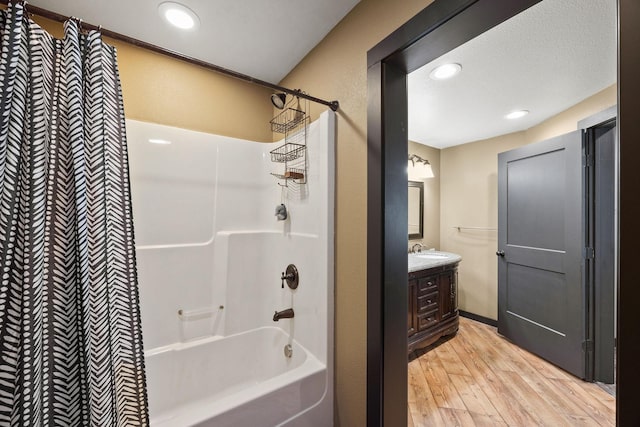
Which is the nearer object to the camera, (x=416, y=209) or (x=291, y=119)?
(x=291, y=119)

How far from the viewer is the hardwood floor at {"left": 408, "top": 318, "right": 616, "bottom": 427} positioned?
1766 millimetres

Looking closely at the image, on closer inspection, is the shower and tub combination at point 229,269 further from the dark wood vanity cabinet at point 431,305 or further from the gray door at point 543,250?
the gray door at point 543,250

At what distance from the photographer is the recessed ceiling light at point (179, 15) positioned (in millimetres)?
1300

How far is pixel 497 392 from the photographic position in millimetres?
2031

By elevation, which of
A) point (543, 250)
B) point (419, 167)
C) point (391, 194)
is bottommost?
point (543, 250)

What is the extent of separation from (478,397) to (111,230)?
8.74ft

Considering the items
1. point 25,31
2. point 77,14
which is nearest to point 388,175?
point 25,31

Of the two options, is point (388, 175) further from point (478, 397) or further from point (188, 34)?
point (478, 397)

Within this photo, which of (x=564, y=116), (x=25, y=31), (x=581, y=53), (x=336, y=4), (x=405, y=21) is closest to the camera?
(x=25, y=31)

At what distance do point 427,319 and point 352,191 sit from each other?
2.08m

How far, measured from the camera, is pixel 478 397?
198 cm

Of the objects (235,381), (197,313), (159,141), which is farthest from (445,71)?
(235,381)

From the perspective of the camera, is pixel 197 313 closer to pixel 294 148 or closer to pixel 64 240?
pixel 64 240

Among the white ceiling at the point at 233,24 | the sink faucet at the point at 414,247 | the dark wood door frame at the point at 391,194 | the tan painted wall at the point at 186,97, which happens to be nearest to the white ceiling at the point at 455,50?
the white ceiling at the point at 233,24
